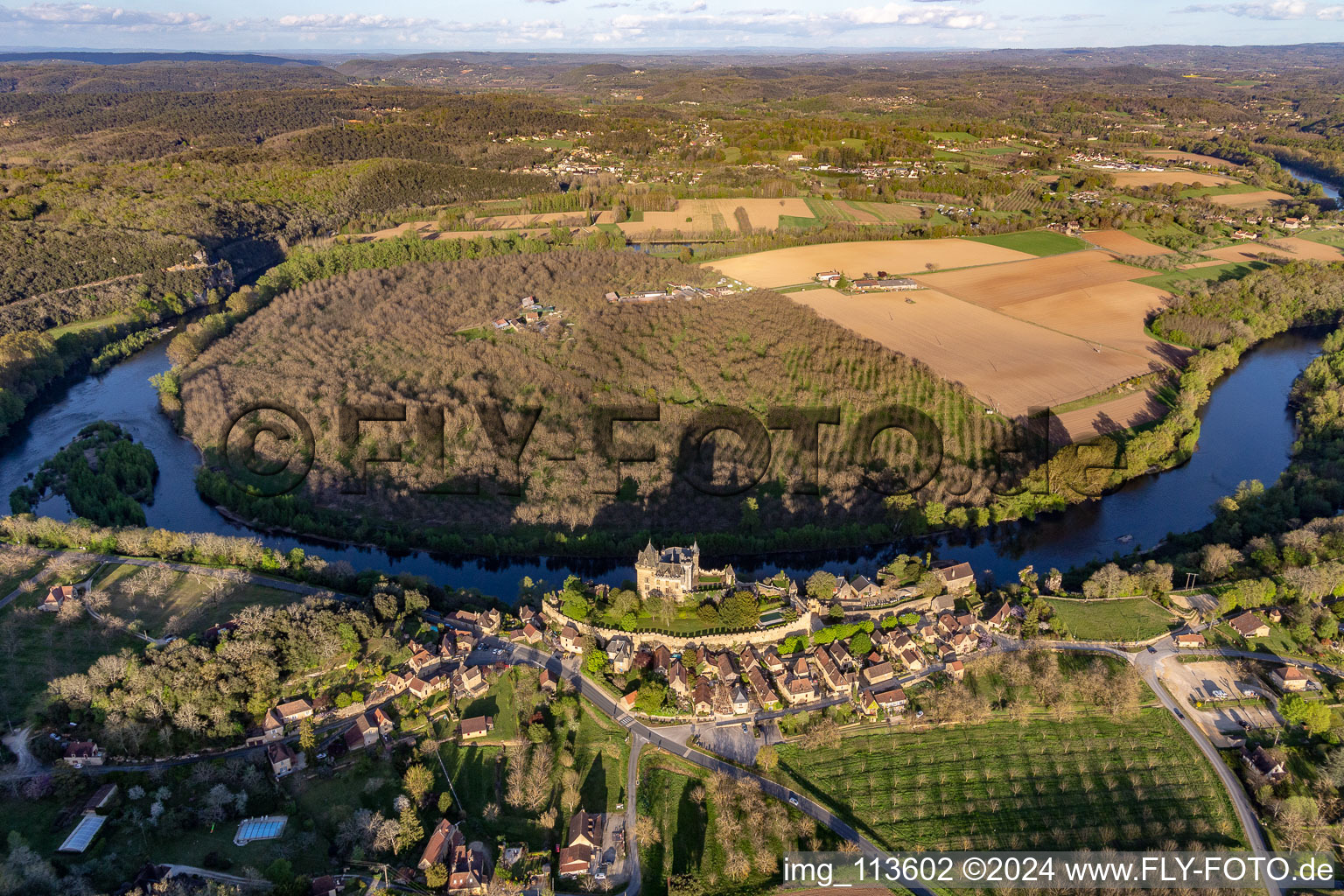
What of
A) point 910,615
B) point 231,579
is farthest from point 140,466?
point 910,615

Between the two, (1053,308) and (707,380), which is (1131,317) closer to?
(1053,308)

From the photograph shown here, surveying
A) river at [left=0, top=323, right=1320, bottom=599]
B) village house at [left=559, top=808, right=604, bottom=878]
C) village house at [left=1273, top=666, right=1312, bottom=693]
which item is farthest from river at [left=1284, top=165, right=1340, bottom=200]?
village house at [left=559, top=808, right=604, bottom=878]

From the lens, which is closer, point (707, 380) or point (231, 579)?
point (231, 579)

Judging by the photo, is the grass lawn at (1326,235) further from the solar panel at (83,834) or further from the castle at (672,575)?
the solar panel at (83,834)

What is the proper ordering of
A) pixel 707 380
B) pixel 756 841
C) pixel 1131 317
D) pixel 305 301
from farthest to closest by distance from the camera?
pixel 305 301 < pixel 1131 317 < pixel 707 380 < pixel 756 841

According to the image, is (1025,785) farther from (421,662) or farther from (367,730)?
(367,730)

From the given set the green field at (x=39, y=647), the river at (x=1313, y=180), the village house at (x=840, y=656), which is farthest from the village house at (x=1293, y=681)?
the river at (x=1313, y=180)

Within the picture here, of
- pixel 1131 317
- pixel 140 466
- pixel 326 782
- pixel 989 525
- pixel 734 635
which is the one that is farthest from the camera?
pixel 1131 317
